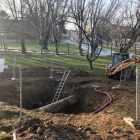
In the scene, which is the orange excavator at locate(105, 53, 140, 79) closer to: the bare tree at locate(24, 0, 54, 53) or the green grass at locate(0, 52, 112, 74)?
the green grass at locate(0, 52, 112, 74)

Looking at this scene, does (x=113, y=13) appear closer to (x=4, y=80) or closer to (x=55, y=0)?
(x=55, y=0)

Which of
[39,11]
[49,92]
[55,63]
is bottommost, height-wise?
[49,92]

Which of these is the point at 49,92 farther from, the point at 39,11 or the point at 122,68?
the point at 39,11

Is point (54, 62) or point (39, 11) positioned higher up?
point (39, 11)

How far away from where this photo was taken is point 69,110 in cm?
1196

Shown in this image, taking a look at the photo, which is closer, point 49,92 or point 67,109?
point 67,109

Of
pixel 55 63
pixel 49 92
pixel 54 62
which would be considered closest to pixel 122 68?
pixel 49 92

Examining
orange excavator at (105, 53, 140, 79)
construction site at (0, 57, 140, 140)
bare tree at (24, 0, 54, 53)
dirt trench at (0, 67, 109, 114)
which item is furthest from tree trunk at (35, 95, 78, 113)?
bare tree at (24, 0, 54, 53)

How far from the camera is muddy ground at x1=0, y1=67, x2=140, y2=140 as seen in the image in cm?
573

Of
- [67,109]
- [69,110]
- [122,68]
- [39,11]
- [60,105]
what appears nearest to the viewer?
[60,105]

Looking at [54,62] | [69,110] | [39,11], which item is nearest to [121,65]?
[69,110]

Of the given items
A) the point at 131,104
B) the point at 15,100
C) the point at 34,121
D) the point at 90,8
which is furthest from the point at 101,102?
the point at 90,8

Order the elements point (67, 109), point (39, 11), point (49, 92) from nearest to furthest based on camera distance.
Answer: point (67, 109)
point (49, 92)
point (39, 11)

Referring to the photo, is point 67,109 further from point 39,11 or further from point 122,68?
point 39,11
